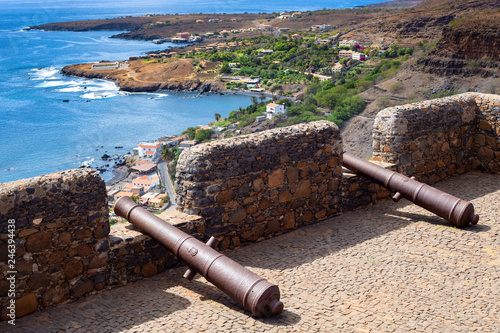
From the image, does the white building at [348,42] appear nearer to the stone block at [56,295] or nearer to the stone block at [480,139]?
the stone block at [480,139]

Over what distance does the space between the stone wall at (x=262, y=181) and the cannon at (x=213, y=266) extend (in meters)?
0.70

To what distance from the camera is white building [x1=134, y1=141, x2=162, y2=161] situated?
49656 millimetres

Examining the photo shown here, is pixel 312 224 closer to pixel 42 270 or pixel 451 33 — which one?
pixel 42 270

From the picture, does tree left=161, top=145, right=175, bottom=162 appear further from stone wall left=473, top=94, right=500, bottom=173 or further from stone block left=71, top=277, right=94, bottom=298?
stone block left=71, top=277, right=94, bottom=298

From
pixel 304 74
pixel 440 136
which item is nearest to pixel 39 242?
pixel 440 136

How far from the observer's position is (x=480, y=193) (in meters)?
8.07

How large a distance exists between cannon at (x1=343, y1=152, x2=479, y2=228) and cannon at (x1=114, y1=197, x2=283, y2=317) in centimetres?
304

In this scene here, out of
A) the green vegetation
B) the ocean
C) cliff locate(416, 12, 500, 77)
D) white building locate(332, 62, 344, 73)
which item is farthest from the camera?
white building locate(332, 62, 344, 73)

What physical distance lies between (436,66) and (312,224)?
44913 millimetres

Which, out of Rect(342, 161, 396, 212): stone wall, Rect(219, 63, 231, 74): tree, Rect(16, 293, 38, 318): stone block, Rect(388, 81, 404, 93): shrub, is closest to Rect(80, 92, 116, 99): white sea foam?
Rect(219, 63, 231, 74): tree

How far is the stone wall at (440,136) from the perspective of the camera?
799cm

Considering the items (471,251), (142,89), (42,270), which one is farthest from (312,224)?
(142,89)

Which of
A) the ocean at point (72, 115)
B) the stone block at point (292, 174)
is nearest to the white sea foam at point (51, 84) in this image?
the ocean at point (72, 115)

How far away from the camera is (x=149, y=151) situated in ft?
164
